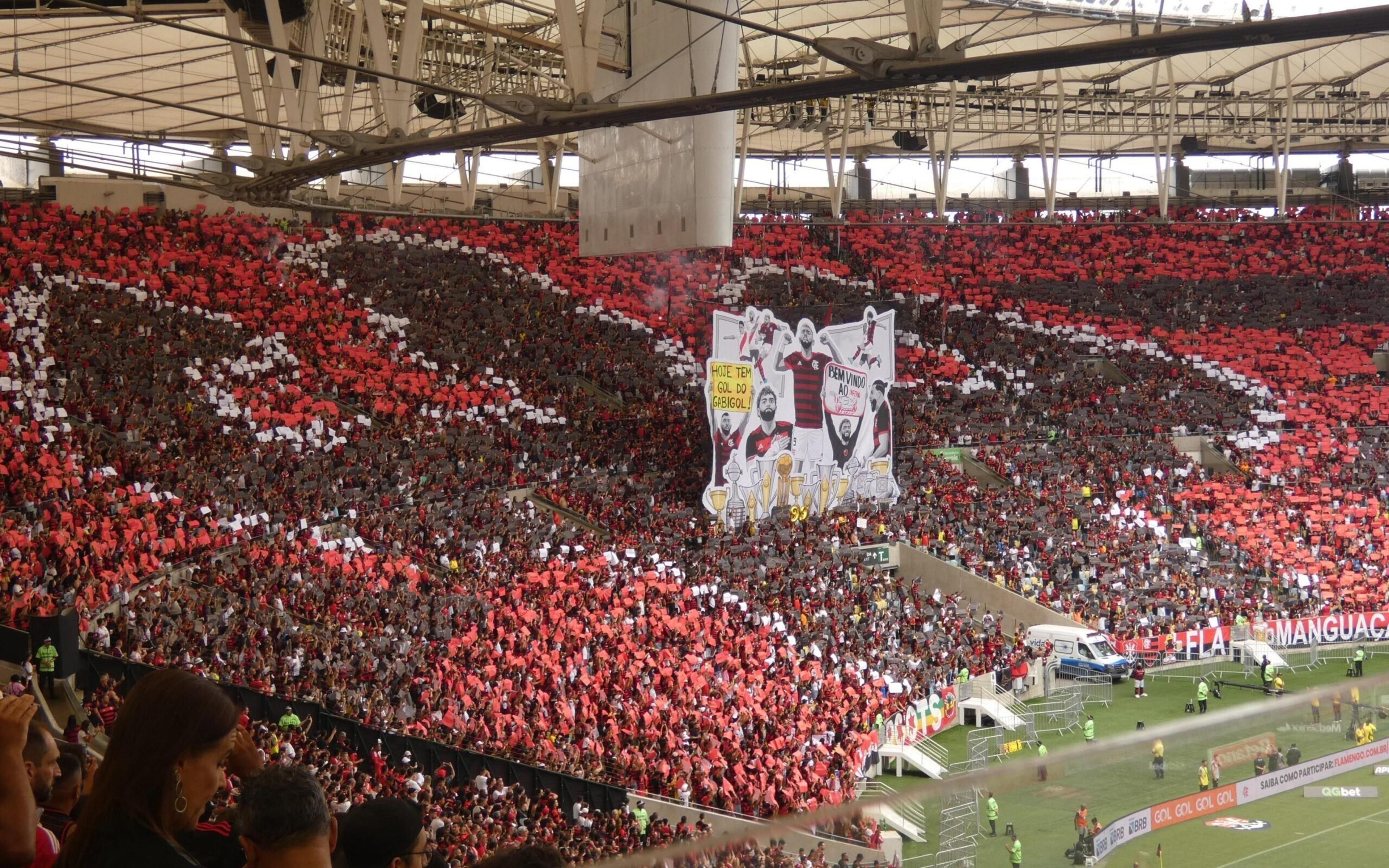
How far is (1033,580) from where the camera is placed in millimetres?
34156

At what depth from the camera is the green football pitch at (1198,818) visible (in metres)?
2.27

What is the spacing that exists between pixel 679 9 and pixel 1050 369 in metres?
27.9

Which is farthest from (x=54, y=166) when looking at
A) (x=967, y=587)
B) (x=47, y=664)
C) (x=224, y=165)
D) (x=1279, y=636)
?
(x=1279, y=636)

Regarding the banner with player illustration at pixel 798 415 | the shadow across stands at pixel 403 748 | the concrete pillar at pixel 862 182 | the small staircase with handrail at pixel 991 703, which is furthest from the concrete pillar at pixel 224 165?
the concrete pillar at pixel 862 182

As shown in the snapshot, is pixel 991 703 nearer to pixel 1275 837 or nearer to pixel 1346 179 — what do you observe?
pixel 1275 837

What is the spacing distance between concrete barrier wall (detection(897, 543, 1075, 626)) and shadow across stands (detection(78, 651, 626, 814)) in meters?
16.4

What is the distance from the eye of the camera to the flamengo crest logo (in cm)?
259

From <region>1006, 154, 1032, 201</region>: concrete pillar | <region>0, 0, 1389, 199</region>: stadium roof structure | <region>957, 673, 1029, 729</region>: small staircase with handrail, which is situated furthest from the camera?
<region>1006, 154, 1032, 201</region>: concrete pillar

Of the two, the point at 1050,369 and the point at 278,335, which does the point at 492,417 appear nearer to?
the point at 278,335

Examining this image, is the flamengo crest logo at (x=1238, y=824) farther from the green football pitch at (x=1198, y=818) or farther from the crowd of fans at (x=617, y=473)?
the crowd of fans at (x=617, y=473)

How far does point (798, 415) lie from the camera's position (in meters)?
33.3

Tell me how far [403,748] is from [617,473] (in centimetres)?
1698

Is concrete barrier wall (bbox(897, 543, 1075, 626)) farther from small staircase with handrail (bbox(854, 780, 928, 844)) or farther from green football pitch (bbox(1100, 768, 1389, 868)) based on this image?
small staircase with handrail (bbox(854, 780, 928, 844))

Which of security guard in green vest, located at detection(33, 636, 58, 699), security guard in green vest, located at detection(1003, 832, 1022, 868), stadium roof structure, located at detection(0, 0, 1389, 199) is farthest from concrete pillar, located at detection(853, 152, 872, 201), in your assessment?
security guard in green vest, located at detection(1003, 832, 1022, 868)
